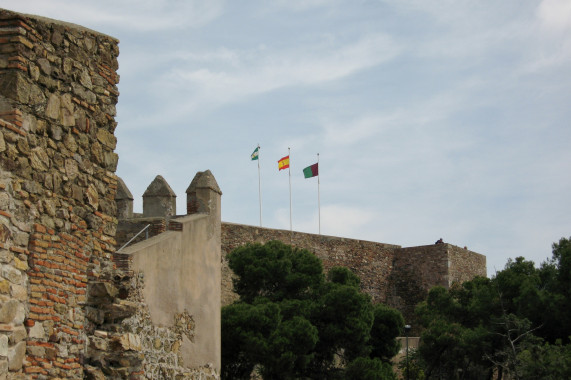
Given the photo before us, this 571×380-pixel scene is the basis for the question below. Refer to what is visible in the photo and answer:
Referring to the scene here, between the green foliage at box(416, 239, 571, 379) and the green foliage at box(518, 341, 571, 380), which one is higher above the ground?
the green foliage at box(416, 239, 571, 379)

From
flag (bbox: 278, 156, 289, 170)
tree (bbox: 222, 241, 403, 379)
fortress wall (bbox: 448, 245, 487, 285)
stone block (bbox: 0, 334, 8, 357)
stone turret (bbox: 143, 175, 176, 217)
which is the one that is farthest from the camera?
fortress wall (bbox: 448, 245, 487, 285)

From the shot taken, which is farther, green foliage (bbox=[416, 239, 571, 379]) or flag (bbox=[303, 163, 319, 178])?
flag (bbox=[303, 163, 319, 178])

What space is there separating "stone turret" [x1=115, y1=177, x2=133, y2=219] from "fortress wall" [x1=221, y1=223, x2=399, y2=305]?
30.6ft

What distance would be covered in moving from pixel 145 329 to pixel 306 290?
31.2ft

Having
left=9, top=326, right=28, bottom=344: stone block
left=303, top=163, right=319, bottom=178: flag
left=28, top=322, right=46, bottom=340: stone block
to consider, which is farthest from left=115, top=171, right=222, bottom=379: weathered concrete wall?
Result: left=303, top=163, right=319, bottom=178: flag

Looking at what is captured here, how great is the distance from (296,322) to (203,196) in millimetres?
5435

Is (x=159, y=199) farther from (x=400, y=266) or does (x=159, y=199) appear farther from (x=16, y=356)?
(x=400, y=266)

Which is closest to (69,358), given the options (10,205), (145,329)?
(10,205)

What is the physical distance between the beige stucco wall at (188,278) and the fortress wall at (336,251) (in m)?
9.77

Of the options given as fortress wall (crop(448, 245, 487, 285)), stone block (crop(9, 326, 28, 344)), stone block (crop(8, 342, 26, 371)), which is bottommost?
stone block (crop(8, 342, 26, 371))

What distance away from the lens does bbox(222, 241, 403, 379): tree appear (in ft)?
54.9

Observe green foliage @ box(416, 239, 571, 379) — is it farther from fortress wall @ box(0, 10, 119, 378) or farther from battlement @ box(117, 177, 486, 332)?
fortress wall @ box(0, 10, 119, 378)

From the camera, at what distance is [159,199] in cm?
1416

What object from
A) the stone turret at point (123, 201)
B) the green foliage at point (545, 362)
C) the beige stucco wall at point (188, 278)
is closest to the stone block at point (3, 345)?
the beige stucco wall at point (188, 278)
